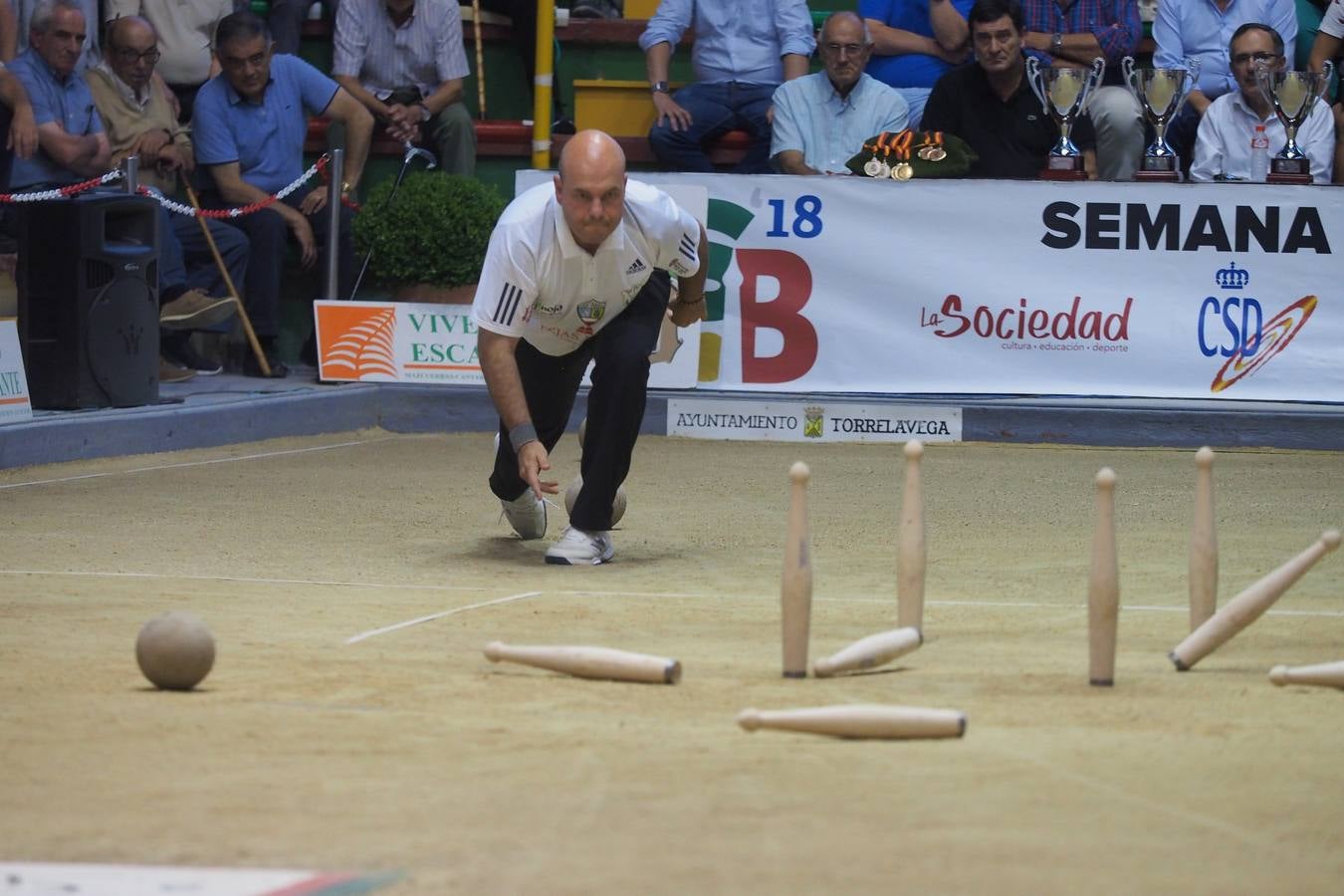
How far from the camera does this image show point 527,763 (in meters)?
4.22

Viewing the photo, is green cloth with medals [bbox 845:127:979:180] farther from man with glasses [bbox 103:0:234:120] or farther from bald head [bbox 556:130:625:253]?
bald head [bbox 556:130:625:253]

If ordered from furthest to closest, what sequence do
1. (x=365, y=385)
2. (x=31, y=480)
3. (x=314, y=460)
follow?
1. (x=365, y=385)
2. (x=314, y=460)
3. (x=31, y=480)

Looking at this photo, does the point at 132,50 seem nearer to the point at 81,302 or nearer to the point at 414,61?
the point at 414,61

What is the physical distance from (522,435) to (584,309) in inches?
23.9

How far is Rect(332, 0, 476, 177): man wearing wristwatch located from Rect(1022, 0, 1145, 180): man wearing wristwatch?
3.92 m

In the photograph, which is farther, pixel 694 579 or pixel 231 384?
pixel 231 384

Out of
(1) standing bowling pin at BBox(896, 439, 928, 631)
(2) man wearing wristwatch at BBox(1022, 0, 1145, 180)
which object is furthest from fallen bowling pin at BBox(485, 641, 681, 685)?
(2) man wearing wristwatch at BBox(1022, 0, 1145, 180)

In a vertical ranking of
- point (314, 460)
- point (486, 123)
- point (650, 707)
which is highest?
point (486, 123)

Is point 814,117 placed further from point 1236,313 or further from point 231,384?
point 231,384

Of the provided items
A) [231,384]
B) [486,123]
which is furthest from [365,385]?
[486,123]

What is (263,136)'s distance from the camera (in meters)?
13.0

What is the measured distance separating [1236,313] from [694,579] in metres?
5.64

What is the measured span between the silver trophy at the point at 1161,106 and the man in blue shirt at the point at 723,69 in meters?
2.49

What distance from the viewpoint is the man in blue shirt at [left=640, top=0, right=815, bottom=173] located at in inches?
523
